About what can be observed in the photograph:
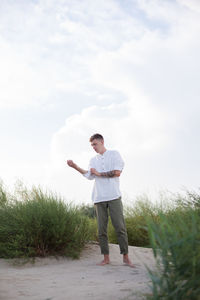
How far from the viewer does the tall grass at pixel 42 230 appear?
5.70m

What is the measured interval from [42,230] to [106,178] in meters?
1.57

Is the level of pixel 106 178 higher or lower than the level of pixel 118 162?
lower

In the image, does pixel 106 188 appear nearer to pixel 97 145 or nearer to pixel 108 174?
pixel 108 174

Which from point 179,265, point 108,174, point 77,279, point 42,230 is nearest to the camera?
point 179,265

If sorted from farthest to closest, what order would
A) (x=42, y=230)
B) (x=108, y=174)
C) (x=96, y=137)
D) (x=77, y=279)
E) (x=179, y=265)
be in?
1. (x=42, y=230)
2. (x=96, y=137)
3. (x=108, y=174)
4. (x=77, y=279)
5. (x=179, y=265)

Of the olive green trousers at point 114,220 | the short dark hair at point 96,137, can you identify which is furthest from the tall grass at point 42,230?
the short dark hair at point 96,137

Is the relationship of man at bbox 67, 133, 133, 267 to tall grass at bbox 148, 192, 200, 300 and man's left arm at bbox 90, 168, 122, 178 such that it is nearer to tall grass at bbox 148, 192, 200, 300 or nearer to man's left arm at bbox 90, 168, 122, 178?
man's left arm at bbox 90, 168, 122, 178

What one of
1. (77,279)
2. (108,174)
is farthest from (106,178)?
(77,279)

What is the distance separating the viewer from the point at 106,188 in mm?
5133

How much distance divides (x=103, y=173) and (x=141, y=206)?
11.9 feet

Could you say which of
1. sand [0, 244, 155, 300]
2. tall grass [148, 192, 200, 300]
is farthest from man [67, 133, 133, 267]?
tall grass [148, 192, 200, 300]

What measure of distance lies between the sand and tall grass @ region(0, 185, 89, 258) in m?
0.18

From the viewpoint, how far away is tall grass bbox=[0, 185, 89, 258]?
570 cm

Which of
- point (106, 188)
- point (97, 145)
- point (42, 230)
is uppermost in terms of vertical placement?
point (97, 145)
